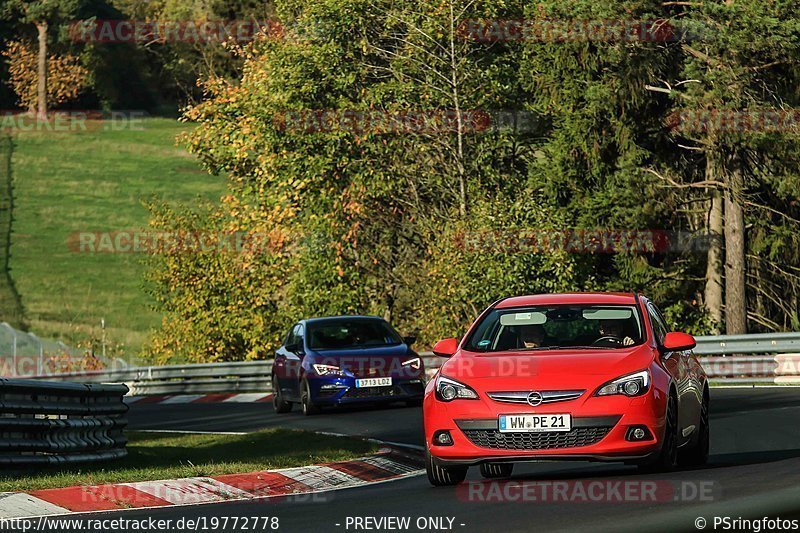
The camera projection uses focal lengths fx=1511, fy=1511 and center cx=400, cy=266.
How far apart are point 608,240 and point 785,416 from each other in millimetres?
20439

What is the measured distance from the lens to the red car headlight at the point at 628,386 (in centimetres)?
1123

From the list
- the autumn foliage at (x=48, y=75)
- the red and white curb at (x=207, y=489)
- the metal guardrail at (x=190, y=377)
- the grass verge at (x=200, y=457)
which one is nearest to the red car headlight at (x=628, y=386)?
the red and white curb at (x=207, y=489)

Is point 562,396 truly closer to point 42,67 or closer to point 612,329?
point 612,329

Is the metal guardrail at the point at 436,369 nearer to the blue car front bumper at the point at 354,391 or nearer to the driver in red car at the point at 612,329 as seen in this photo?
the blue car front bumper at the point at 354,391

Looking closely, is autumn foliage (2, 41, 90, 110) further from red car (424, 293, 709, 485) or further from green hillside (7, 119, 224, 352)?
red car (424, 293, 709, 485)

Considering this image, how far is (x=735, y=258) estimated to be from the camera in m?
37.8

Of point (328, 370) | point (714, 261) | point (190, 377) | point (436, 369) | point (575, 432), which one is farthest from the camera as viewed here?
point (714, 261)

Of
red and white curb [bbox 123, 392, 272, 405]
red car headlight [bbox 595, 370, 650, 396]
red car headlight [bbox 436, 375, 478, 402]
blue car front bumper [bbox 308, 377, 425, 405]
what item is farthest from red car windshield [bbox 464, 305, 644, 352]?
red and white curb [bbox 123, 392, 272, 405]

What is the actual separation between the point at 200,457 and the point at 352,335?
9052 millimetres

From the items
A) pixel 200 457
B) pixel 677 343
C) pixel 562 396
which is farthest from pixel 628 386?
pixel 200 457

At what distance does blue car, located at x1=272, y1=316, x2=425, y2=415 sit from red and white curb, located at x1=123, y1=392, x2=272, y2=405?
7111 mm

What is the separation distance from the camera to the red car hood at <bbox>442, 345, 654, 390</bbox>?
11281 mm

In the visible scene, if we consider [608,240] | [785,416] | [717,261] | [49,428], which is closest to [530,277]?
[608,240]

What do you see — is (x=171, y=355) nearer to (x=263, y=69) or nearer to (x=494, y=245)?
(x=263, y=69)
